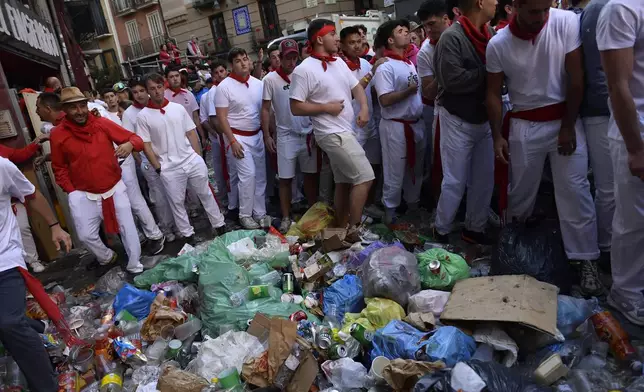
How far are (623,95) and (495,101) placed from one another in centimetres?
106

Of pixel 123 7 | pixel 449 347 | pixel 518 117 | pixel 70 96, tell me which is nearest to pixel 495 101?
pixel 518 117

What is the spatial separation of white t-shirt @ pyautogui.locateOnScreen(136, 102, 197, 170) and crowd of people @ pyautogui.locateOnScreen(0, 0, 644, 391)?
0.05ft

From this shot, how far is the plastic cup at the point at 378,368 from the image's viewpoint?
8.14ft

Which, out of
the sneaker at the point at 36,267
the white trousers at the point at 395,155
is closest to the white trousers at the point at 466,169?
the white trousers at the point at 395,155

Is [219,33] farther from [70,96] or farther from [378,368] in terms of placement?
[378,368]

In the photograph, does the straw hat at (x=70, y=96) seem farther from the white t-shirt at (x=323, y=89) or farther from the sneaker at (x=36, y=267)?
the sneaker at (x=36, y=267)

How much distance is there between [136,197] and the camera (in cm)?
523

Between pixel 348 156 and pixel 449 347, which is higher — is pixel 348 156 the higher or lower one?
the higher one

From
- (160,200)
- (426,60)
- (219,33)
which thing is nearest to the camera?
(426,60)

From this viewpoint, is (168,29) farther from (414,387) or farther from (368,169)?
(414,387)

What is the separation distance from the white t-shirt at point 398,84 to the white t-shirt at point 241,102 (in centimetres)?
156

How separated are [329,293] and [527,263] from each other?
1.34 metres

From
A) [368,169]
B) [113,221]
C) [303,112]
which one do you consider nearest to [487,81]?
[368,169]

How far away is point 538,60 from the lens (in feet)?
9.61
